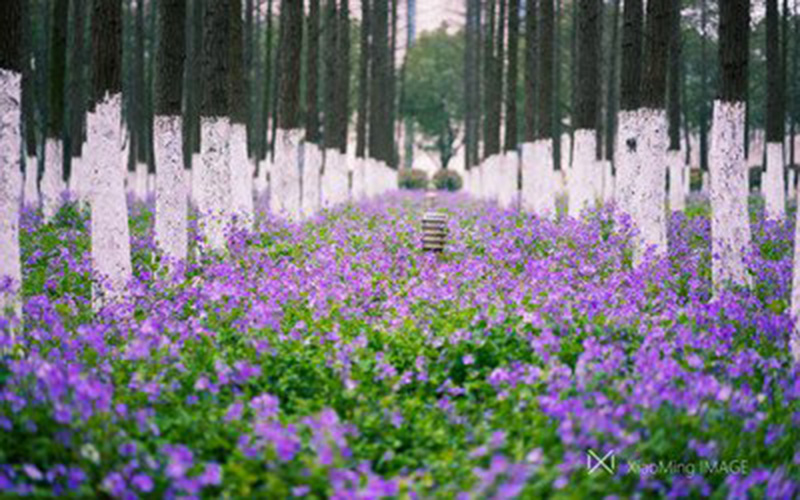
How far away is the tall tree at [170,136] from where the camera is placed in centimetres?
1124

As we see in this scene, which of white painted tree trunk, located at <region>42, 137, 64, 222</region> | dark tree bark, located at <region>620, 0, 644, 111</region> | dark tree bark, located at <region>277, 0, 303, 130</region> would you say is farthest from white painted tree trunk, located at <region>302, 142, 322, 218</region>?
dark tree bark, located at <region>620, 0, 644, 111</region>

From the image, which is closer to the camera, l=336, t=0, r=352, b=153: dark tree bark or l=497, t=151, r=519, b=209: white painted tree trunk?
l=497, t=151, r=519, b=209: white painted tree trunk

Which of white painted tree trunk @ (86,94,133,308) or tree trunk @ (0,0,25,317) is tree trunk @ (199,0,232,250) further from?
tree trunk @ (0,0,25,317)

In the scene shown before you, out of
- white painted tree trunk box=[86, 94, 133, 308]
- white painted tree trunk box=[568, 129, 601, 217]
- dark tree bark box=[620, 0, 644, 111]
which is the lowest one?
white painted tree trunk box=[86, 94, 133, 308]

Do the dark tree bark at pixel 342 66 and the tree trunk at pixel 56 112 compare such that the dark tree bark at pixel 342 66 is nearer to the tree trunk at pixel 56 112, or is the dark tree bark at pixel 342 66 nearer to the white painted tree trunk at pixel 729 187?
the tree trunk at pixel 56 112

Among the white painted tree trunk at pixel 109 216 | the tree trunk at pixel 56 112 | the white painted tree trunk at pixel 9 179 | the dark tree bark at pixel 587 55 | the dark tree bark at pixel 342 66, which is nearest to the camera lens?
the white painted tree trunk at pixel 9 179

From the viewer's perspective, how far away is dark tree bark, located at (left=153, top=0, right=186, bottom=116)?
1129 centimetres

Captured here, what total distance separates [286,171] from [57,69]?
6071 millimetres

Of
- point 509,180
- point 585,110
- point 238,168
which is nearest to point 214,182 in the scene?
point 238,168

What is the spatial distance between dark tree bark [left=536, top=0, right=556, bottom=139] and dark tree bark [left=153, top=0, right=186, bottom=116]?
1079 cm

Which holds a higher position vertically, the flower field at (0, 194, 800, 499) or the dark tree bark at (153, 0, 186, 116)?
the dark tree bark at (153, 0, 186, 116)

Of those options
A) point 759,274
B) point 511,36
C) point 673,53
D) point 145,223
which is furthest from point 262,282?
point 511,36

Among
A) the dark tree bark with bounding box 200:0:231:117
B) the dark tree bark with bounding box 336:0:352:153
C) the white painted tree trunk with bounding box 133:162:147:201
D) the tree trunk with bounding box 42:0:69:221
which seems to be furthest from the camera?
the white painted tree trunk with bounding box 133:162:147:201

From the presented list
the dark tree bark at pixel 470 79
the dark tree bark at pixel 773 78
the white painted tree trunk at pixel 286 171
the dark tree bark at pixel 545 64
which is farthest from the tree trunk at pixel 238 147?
the dark tree bark at pixel 470 79
